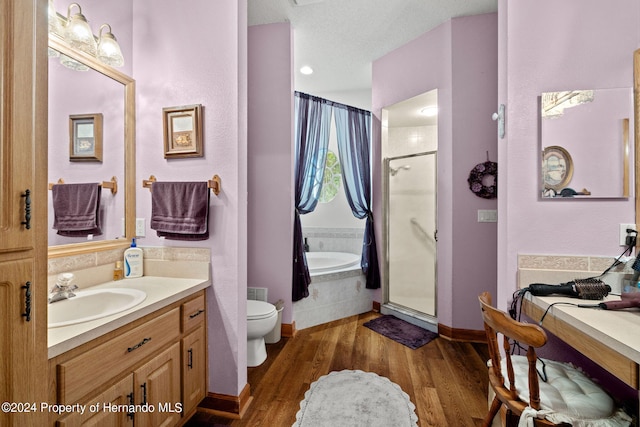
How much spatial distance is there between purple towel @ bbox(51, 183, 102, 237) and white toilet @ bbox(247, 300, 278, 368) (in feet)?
3.72

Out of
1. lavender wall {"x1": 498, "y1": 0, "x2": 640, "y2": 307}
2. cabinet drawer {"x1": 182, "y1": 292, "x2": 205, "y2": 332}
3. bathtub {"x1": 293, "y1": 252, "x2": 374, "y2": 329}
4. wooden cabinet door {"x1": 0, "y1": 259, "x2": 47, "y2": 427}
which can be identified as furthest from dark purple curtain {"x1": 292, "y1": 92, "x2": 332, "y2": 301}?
wooden cabinet door {"x1": 0, "y1": 259, "x2": 47, "y2": 427}

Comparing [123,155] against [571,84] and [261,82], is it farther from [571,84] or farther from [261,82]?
[571,84]

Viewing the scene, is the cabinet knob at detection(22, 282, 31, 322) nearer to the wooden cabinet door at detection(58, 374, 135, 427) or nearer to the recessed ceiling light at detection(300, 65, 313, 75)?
the wooden cabinet door at detection(58, 374, 135, 427)

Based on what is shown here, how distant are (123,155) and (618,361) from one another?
8.04 ft

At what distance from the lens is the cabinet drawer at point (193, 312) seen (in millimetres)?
1484

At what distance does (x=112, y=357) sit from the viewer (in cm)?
107

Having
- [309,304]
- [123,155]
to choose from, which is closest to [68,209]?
[123,155]

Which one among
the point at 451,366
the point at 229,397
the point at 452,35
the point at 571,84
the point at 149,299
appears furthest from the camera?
the point at 452,35

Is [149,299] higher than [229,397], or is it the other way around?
[149,299]

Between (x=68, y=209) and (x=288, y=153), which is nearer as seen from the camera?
(x=68, y=209)

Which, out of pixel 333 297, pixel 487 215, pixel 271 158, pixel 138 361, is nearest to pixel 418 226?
pixel 487 215

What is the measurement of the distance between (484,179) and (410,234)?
99 cm

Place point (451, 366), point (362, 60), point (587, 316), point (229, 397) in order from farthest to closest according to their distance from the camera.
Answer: point (362, 60) < point (451, 366) < point (229, 397) < point (587, 316)

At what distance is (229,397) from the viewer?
1.66 meters
